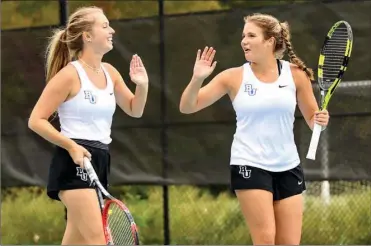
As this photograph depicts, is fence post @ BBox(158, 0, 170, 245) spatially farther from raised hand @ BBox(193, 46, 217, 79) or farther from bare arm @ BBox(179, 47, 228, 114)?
raised hand @ BBox(193, 46, 217, 79)

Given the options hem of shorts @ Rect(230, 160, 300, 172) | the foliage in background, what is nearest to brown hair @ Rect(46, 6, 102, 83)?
hem of shorts @ Rect(230, 160, 300, 172)

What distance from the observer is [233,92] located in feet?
16.3

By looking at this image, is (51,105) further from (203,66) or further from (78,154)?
(203,66)

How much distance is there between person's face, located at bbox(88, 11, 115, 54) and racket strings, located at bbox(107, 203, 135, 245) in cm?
82

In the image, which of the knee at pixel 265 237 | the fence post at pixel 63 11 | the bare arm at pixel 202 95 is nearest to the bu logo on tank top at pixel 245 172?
the knee at pixel 265 237

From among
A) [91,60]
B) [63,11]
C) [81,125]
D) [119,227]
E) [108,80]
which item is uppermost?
[63,11]

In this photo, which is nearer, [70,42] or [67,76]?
[67,76]

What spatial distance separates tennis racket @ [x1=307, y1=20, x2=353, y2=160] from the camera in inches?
214

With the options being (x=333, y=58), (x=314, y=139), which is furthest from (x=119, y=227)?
(x=333, y=58)

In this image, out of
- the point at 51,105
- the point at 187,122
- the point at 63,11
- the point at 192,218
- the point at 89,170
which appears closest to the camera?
the point at 89,170

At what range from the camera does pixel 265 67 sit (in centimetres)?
502

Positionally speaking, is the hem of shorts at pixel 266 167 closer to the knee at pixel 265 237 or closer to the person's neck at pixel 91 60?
the knee at pixel 265 237

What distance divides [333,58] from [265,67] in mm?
750

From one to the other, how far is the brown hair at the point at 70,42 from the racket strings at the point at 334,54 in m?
1.38
